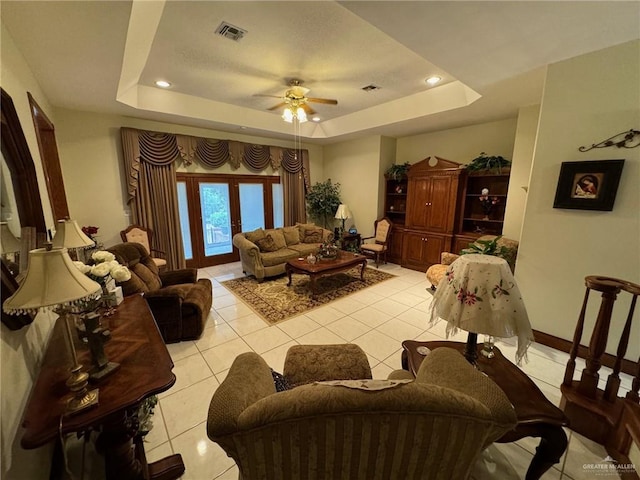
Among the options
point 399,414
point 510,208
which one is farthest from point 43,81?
point 510,208

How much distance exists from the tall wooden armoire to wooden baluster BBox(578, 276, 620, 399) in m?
3.13

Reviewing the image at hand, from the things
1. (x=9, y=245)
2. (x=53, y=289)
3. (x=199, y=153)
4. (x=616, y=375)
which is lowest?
(x=616, y=375)

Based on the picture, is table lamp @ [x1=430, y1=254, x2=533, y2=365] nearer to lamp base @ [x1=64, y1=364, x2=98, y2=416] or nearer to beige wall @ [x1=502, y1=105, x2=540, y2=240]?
lamp base @ [x1=64, y1=364, x2=98, y2=416]

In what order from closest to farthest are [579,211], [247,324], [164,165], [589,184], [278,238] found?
[589,184]
[579,211]
[247,324]
[164,165]
[278,238]

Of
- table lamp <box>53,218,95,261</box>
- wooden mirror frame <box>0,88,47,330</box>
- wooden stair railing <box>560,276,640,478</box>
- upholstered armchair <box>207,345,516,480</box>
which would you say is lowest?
wooden stair railing <box>560,276,640,478</box>

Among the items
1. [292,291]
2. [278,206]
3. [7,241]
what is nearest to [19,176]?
[7,241]

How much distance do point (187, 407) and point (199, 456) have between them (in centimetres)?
44

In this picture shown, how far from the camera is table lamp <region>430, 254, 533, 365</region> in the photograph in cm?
118

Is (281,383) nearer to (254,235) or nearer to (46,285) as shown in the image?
(46,285)

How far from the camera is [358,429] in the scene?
744 millimetres

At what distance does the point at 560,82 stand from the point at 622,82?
41 centimetres

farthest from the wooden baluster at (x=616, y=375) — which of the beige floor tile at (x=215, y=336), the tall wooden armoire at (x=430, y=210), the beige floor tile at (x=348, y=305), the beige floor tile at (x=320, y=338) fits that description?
the tall wooden armoire at (x=430, y=210)

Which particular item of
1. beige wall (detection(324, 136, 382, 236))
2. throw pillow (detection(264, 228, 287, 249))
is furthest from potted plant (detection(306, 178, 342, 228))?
throw pillow (detection(264, 228, 287, 249))

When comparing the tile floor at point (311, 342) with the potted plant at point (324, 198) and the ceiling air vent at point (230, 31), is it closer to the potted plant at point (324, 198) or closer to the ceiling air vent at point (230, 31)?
the potted plant at point (324, 198)
